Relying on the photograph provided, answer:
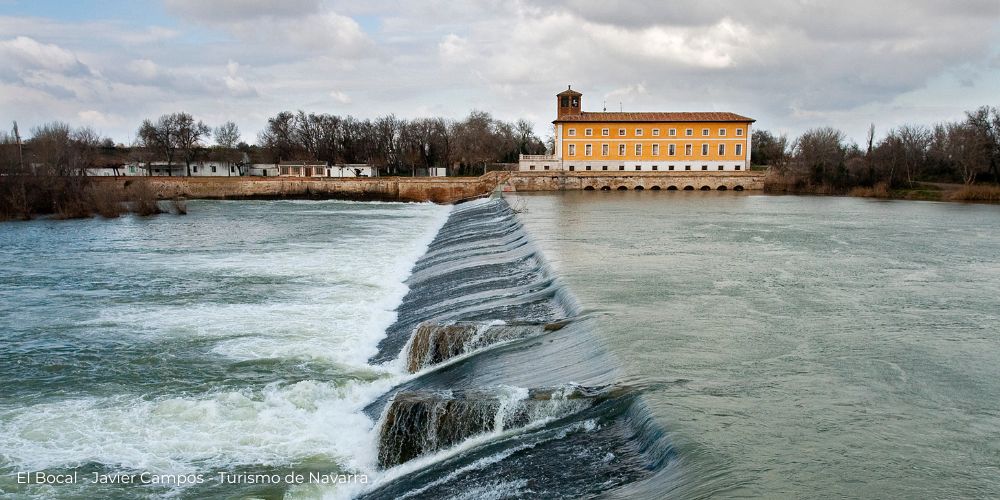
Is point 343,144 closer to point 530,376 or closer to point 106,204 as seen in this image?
point 106,204

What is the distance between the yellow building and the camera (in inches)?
2453

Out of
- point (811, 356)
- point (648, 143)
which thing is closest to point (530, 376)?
point (811, 356)

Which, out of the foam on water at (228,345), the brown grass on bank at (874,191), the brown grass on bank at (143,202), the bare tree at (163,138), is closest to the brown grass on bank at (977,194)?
the brown grass on bank at (874,191)

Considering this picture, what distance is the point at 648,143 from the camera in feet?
206

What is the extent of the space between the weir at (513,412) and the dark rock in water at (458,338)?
0.05 ft

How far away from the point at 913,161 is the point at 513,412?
56.7 metres

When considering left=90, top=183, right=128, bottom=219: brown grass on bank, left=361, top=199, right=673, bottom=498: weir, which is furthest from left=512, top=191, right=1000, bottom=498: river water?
left=90, top=183, right=128, bottom=219: brown grass on bank

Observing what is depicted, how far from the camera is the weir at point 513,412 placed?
18.7 ft

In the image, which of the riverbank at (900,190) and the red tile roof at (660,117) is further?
the red tile roof at (660,117)


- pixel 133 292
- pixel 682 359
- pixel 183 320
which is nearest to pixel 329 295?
pixel 183 320

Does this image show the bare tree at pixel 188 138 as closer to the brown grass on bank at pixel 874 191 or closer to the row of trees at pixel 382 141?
the row of trees at pixel 382 141

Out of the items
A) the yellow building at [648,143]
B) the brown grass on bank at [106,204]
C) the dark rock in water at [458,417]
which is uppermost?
the yellow building at [648,143]

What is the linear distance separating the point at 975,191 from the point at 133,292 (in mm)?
46300

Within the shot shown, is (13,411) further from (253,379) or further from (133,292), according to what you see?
(133,292)
